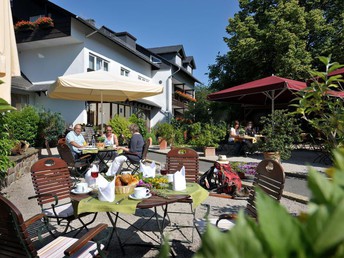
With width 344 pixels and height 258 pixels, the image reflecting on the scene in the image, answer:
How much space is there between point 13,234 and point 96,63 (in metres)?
16.3

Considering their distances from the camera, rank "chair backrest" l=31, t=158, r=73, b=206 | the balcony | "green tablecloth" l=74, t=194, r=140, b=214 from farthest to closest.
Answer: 1. the balcony
2. "chair backrest" l=31, t=158, r=73, b=206
3. "green tablecloth" l=74, t=194, r=140, b=214

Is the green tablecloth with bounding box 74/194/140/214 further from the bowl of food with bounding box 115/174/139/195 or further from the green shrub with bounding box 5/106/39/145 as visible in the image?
the green shrub with bounding box 5/106/39/145

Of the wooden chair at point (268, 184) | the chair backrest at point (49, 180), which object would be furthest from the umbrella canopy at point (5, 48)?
the wooden chair at point (268, 184)

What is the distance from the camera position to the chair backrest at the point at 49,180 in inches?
138

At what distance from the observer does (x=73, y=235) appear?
3707 millimetres

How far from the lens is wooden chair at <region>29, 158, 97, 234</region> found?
3391 millimetres

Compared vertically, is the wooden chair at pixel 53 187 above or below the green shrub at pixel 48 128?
below

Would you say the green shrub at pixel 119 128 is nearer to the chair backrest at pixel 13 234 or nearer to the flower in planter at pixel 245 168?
the flower in planter at pixel 245 168

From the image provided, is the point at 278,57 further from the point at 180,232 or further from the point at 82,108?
the point at 180,232

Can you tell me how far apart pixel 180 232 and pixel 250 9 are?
65.2 feet

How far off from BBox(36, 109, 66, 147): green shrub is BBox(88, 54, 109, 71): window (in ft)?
15.5

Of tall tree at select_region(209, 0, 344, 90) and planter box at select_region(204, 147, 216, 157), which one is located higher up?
tall tree at select_region(209, 0, 344, 90)

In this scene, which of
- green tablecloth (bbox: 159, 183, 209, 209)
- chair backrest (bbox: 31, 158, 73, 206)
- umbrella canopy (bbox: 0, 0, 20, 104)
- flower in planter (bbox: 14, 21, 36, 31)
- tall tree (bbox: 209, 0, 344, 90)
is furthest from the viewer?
tall tree (bbox: 209, 0, 344, 90)

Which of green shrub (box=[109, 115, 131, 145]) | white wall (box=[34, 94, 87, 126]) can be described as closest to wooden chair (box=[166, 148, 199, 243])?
green shrub (box=[109, 115, 131, 145])
